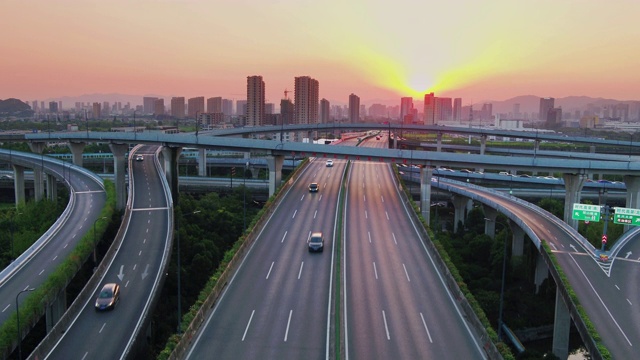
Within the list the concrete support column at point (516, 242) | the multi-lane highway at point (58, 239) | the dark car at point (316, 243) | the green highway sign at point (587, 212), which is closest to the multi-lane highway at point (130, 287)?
the multi-lane highway at point (58, 239)

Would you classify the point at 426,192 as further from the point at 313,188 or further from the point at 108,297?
the point at 108,297

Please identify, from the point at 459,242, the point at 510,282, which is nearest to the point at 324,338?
the point at 510,282

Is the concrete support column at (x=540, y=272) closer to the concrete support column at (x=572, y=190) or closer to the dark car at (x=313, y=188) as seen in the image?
the concrete support column at (x=572, y=190)

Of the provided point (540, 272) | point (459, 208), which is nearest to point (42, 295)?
point (540, 272)

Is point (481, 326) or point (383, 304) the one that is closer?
point (481, 326)

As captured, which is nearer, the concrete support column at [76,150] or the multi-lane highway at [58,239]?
the multi-lane highway at [58,239]

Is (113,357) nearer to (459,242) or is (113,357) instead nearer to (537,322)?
(537,322)

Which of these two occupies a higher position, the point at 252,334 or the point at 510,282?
the point at 252,334
